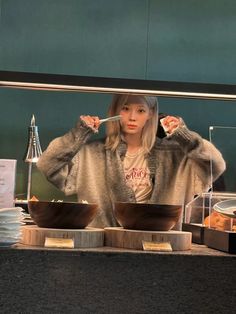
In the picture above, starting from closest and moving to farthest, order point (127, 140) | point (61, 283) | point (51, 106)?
point (61, 283) < point (127, 140) < point (51, 106)

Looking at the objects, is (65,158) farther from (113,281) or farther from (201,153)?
(113,281)

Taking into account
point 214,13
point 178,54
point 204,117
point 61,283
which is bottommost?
point 61,283

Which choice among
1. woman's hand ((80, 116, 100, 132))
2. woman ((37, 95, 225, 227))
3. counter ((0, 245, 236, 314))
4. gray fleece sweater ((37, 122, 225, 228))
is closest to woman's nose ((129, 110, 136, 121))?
woman ((37, 95, 225, 227))

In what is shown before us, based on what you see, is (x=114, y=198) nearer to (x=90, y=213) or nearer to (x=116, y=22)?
(x=90, y=213)

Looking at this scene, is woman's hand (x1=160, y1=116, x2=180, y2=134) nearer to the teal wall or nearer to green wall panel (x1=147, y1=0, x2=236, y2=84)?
the teal wall

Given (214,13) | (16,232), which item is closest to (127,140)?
(16,232)

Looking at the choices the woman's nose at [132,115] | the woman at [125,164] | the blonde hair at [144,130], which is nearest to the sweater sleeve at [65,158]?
the woman at [125,164]

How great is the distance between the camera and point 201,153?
1596 millimetres

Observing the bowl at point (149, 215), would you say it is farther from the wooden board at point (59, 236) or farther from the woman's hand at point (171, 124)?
the woman's hand at point (171, 124)

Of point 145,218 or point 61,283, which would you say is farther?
point 145,218

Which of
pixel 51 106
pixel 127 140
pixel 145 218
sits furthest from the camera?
pixel 51 106

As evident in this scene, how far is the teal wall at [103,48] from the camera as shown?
11.3 ft

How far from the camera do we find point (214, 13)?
3666mm

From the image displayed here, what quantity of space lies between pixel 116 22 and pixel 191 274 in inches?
101
